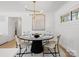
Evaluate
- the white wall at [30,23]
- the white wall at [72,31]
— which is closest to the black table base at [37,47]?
the white wall at [72,31]

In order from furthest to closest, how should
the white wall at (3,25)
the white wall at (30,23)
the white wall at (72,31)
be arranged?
the white wall at (30,23) < the white wall at (3,25) < the white wall at (72,31)

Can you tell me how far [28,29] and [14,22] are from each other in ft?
3.70

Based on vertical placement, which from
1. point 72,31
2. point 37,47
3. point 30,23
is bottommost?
point 37,47

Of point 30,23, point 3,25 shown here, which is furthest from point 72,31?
point 3,25

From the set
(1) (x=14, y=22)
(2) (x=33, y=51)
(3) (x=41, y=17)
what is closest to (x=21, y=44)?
(2) (x=33, y=51)

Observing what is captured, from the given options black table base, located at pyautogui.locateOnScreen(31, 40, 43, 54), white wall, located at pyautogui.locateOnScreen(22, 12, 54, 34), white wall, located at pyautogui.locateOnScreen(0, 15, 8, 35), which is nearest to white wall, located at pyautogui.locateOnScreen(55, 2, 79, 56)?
black table base, located at pyautogui.locateOnScreen(31, 40, 43, 54)

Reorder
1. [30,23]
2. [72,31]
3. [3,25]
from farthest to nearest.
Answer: [30,23] < [3,25] < [72,31]

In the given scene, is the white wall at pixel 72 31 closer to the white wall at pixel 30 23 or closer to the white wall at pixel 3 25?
the white wall at pixel 30 23

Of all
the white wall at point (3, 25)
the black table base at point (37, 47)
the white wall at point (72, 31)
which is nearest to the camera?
the white wall at point (72, 31)

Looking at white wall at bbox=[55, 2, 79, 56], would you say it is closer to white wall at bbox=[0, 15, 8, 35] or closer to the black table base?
the black table base

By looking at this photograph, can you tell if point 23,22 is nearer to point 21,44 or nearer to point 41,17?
point 41,17

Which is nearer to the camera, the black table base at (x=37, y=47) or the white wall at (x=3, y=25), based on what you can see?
the black table base at (x=37, y=47)

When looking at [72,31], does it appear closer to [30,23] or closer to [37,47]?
[37,47]

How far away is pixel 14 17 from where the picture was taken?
26.4ft
